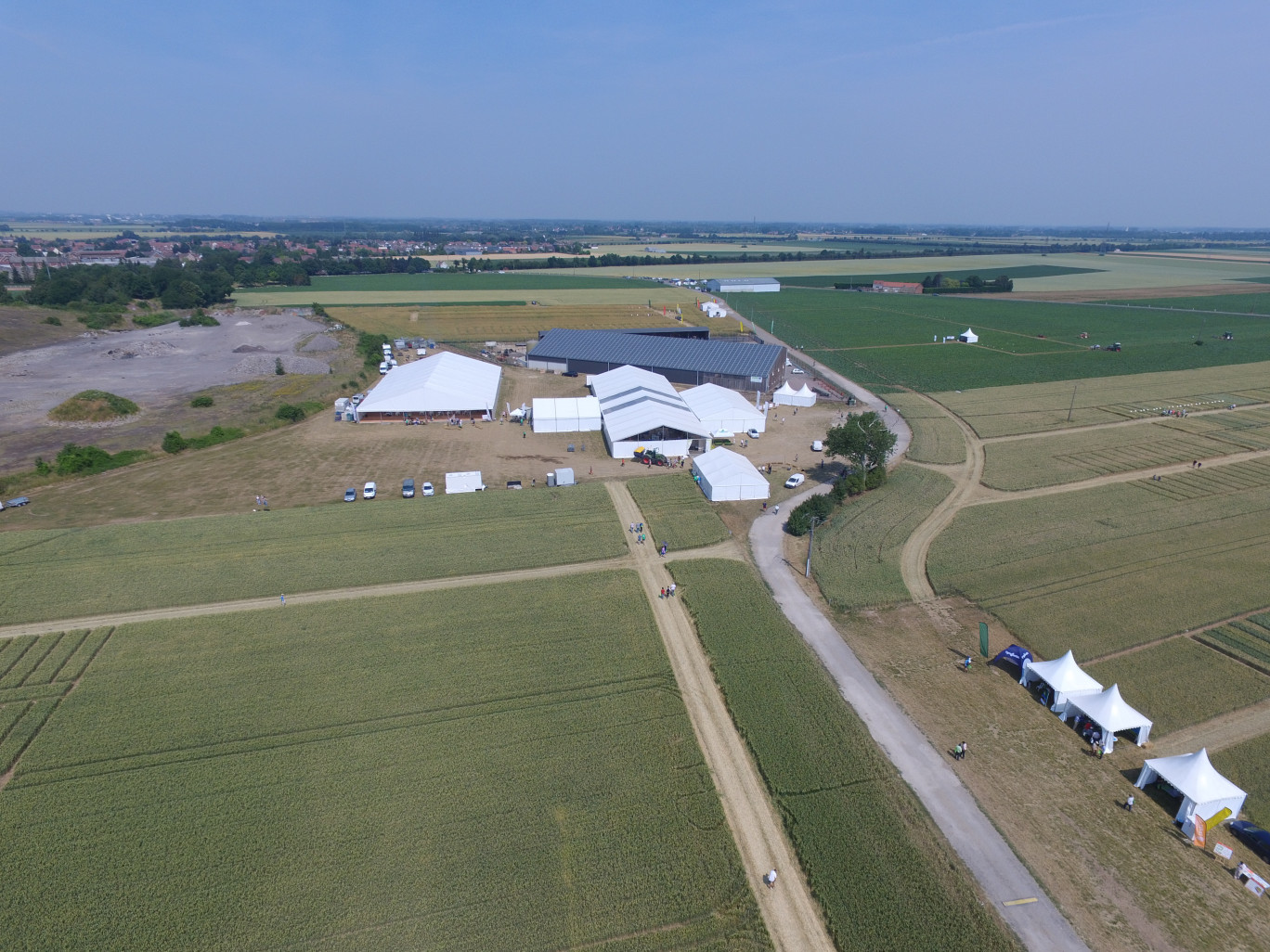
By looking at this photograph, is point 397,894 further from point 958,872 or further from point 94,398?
point 94,398

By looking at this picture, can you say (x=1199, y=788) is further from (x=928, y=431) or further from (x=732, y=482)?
(x=928, y=431)

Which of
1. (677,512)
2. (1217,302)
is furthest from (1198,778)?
(1217,302)

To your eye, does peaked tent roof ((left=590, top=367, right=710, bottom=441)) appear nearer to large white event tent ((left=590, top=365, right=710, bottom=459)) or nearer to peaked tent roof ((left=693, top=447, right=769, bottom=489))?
large white event tent ((left=590, top=365, right=710, bottom=459))

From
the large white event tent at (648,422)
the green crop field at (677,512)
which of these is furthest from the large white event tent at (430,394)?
the green crop field at (677,512)

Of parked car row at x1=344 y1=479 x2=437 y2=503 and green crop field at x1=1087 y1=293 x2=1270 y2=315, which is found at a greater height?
green crop field at x1=1087 y1=293 x2=1270 y2=315

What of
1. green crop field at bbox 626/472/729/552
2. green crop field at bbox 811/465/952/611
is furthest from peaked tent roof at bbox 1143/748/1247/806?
green crop field at bbox 626/472/729/552
